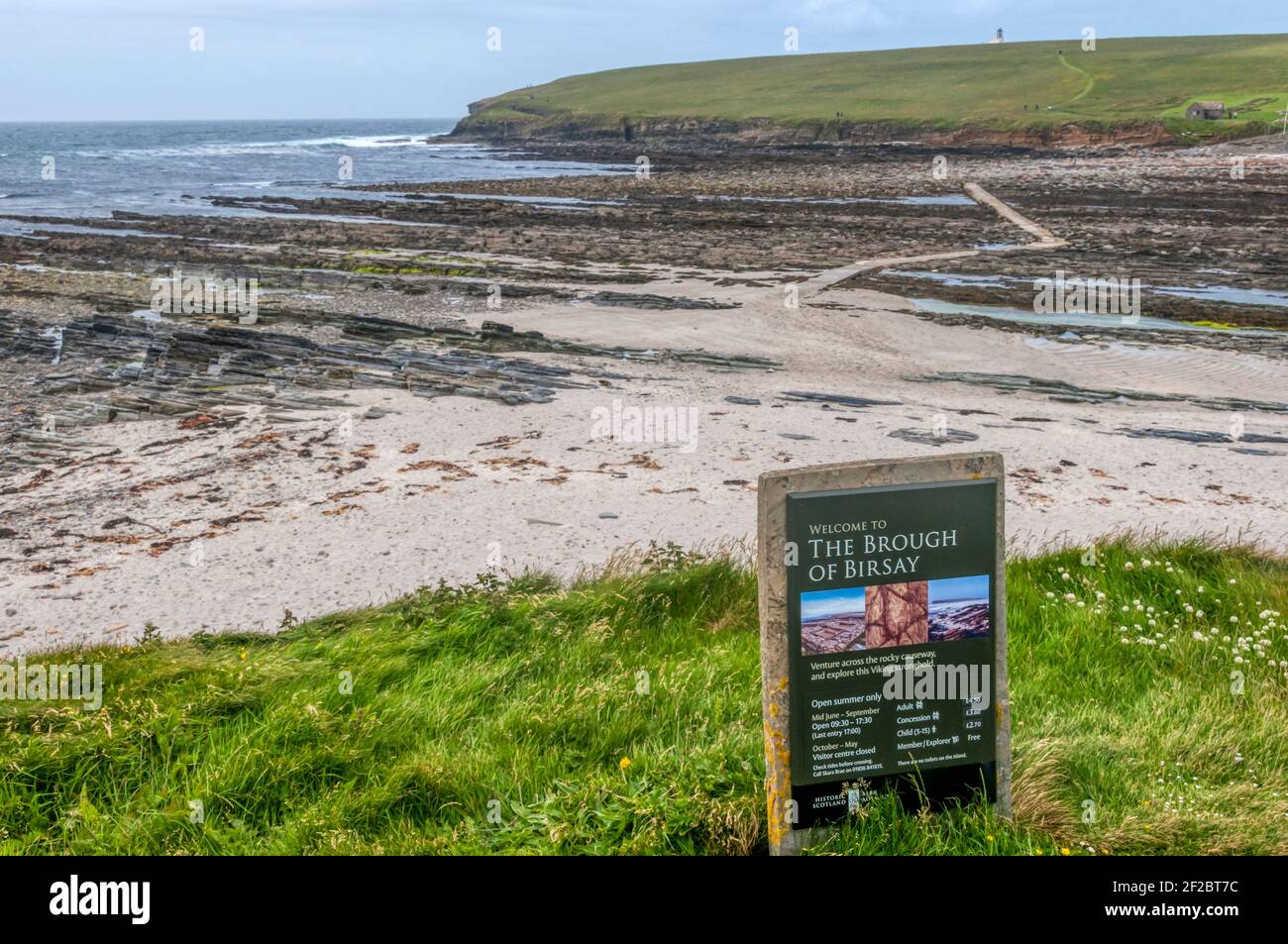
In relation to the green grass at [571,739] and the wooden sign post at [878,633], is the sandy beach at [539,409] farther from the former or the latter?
the wooden sign post at [878,633]

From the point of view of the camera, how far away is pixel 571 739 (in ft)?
16.0

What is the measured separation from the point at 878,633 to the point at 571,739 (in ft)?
5.77

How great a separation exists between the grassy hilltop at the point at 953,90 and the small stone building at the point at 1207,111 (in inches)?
35.9

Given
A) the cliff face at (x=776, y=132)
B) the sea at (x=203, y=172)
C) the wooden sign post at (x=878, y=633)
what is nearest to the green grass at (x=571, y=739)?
the wooden sign post at (x=878, y=633)

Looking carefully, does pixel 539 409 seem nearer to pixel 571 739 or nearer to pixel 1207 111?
pixel 571 739

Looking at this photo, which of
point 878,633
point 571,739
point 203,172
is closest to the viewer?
point 878,633

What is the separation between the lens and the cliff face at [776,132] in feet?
268

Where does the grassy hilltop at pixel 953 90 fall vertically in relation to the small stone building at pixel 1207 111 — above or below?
above

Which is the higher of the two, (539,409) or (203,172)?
(203,172)

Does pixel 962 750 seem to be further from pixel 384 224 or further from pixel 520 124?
pixel 520 124

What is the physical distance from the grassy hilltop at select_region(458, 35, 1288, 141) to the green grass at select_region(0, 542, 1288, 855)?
3115 inches

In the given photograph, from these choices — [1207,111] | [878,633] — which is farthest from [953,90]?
[878,633]

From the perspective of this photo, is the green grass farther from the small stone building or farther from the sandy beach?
the small stone building

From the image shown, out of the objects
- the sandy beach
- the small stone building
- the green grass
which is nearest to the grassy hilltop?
the small stone building
